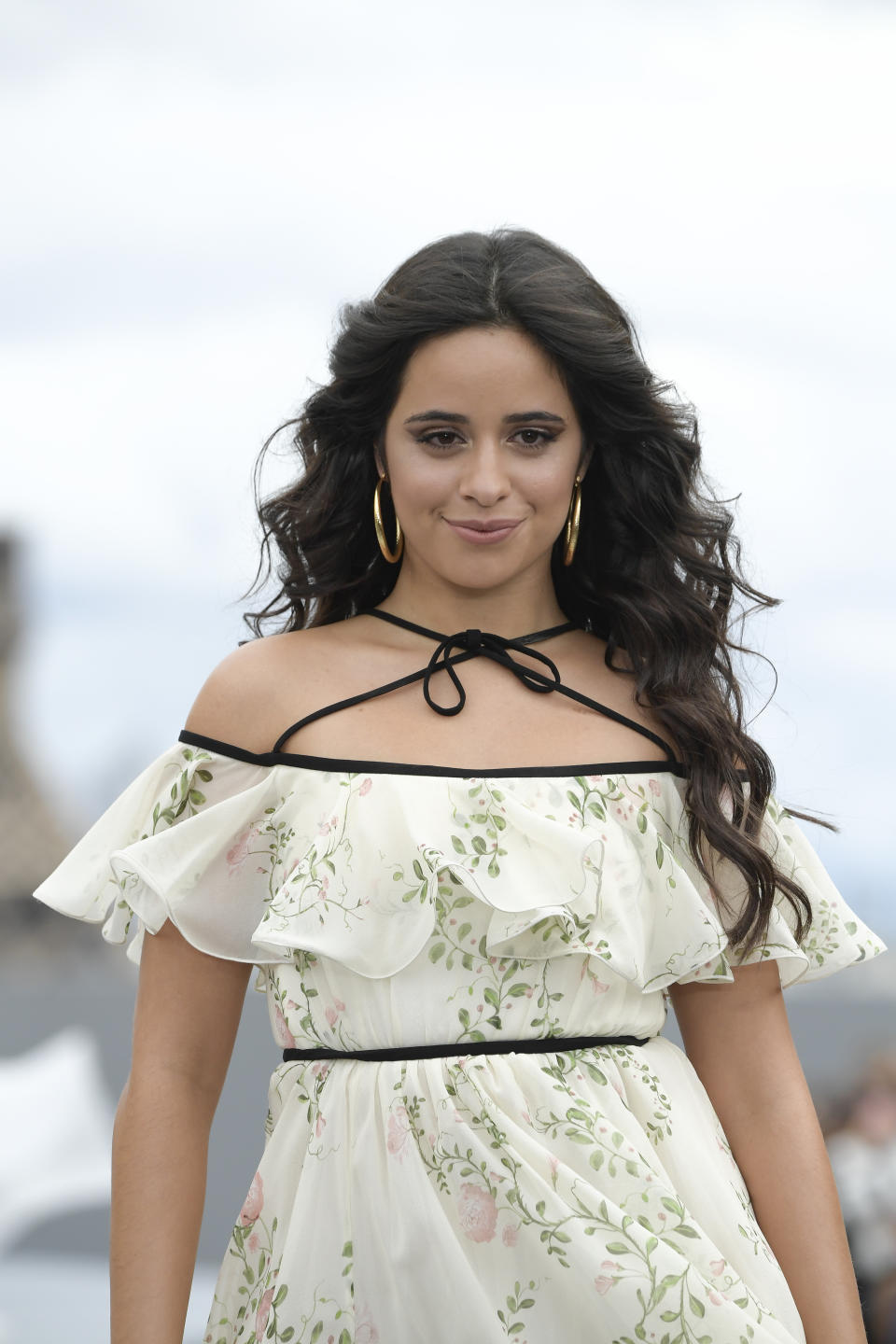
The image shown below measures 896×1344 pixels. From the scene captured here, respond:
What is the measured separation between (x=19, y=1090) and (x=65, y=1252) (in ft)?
2.05

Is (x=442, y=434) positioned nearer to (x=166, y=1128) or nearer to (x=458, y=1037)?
(x=458, y=1037)

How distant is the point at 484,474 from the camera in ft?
5.26

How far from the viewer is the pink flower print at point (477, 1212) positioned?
4.75 feet

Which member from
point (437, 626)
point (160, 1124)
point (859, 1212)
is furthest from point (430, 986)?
point (859, 1212)

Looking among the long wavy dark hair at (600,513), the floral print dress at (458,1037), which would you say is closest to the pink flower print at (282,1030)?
the floral print dress at (458,1037)

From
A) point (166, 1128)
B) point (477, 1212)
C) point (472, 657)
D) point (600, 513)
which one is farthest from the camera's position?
point (600, 513)

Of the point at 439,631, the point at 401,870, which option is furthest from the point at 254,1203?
the point at 439,631

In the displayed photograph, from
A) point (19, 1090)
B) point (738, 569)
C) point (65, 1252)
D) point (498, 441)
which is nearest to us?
point (498, 441)

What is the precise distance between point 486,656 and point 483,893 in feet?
1.07

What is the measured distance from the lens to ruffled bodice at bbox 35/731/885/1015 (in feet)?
4.94

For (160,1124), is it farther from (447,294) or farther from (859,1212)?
(859,1212)

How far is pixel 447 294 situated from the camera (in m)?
1.66

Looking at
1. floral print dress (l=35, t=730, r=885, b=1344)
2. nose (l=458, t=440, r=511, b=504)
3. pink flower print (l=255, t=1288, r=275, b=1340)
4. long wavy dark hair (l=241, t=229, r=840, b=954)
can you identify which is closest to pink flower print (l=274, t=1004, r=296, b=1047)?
floral print dress (l=35, t=730, r=885, b=1344)

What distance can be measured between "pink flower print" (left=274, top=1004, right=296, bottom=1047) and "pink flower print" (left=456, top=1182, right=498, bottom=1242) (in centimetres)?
24
